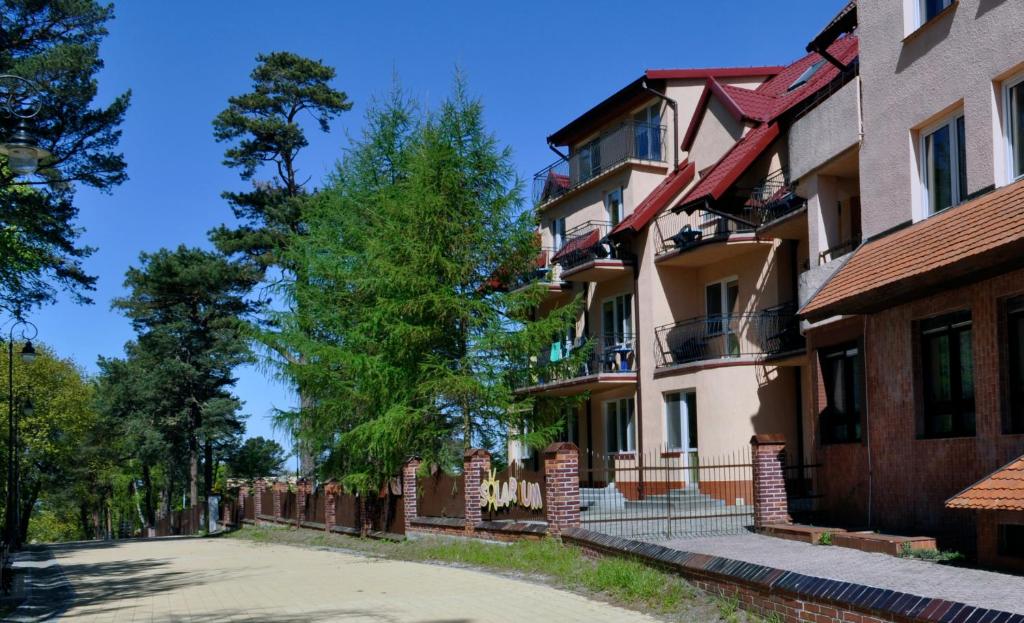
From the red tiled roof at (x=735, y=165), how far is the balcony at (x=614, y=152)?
494 cm

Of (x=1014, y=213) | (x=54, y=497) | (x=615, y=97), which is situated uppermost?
(x=615, y=97)

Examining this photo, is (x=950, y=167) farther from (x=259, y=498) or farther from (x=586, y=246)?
(x=259, y=498)

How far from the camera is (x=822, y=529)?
1527cm

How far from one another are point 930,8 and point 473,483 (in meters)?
12.3

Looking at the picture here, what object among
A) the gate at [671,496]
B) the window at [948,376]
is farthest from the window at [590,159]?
the window at [948,376]

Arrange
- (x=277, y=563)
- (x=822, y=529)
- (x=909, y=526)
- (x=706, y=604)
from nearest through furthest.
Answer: (x=706, y=604)
(x=909, y=526)
(x=822, y=529)
(x=277, y=563)

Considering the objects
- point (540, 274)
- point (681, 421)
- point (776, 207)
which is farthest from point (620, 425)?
point (776, 207)

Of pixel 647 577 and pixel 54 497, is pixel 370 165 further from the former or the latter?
pixel 54 497

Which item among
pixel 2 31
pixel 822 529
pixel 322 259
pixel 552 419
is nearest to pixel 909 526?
pixel 822 529

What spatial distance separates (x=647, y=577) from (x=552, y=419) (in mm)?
13776

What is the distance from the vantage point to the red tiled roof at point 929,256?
11777mm

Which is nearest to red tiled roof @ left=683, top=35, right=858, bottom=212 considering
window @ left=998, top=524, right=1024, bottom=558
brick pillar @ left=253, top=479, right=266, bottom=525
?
window @ left=998, top=524, right=1024, bottom=558

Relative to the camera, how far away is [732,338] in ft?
82.6

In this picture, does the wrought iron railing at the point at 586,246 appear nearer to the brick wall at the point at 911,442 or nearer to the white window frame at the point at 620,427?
the white window frame at the point at 620,427
